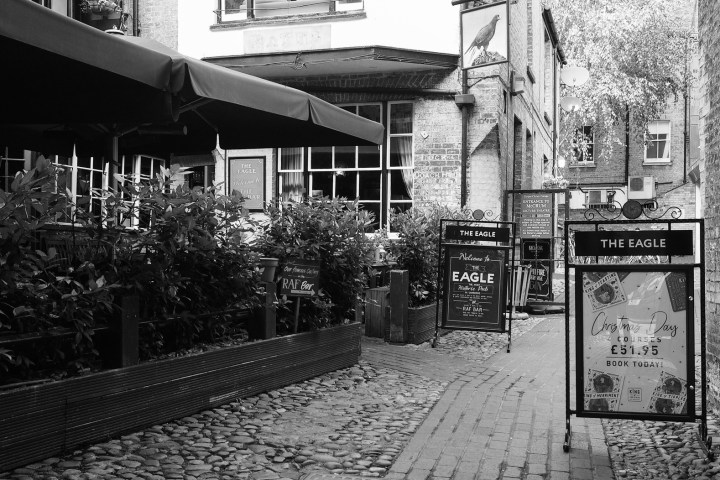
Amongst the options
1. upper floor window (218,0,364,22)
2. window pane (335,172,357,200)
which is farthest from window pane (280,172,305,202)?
upper floor window (218,0,364,22)

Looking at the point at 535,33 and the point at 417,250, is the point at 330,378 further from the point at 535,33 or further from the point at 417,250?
the point at 535,33

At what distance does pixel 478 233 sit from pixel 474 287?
2.06ft

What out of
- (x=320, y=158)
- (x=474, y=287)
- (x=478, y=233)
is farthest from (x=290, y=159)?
(x=474, y=287)

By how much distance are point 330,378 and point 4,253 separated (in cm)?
357

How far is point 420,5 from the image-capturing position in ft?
42.1

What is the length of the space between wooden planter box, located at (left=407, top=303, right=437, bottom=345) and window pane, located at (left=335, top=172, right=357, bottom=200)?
4.17 m

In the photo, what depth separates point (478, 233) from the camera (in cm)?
915

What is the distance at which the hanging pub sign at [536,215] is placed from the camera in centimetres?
1438

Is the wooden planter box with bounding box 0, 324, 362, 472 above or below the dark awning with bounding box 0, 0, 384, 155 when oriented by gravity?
below

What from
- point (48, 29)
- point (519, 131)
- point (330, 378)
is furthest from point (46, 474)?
point (519, 131)

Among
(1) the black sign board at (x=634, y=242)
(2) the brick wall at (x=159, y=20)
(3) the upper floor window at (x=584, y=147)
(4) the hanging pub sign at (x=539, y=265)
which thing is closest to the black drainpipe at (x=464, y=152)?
(4) the hanging pub sign at (x=539, y=265)

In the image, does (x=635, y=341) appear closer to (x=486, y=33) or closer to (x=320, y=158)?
(x=486, y=33)

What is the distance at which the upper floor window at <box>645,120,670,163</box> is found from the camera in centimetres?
3638

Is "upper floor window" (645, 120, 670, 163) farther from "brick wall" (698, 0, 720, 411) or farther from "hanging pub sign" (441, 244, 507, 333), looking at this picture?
"brick wall" (698, 0, 720, 411)
